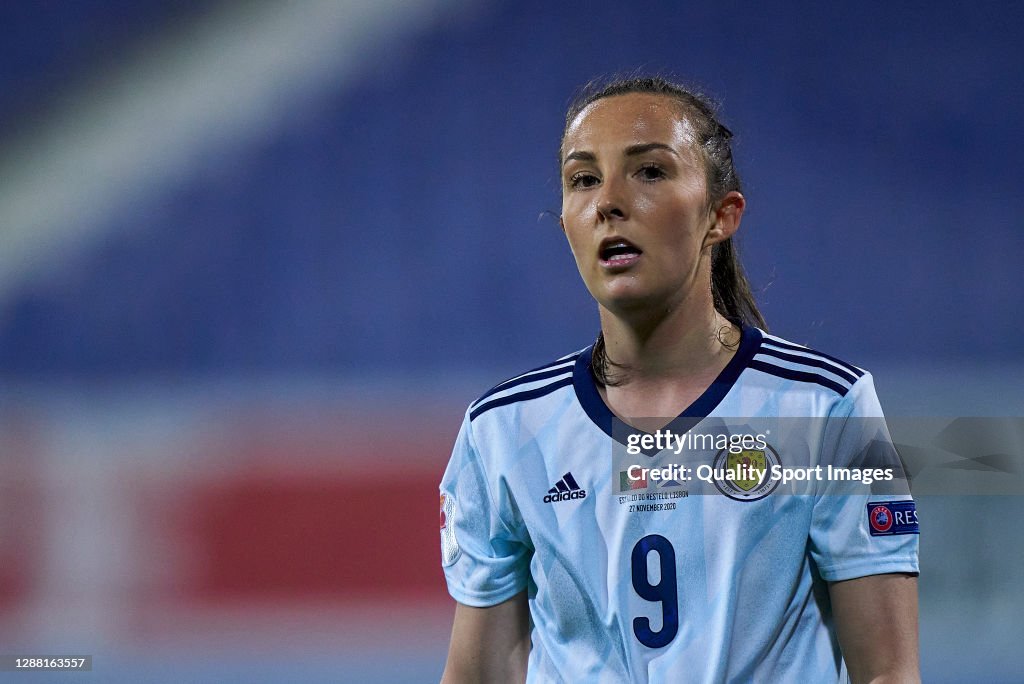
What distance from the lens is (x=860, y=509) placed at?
3.30ft

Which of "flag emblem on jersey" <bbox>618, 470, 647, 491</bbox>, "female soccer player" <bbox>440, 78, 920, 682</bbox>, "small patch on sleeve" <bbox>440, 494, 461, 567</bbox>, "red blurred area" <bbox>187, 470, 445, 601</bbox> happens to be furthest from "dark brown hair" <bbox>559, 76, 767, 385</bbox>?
"red blurred area" <bbox>187, 470, 445, 601</bbox>

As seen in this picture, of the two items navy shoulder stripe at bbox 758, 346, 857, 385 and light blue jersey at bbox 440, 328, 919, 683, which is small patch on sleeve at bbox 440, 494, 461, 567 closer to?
light blue jersey at bbox 440, 328, 919, 683

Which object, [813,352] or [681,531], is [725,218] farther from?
[681,531]

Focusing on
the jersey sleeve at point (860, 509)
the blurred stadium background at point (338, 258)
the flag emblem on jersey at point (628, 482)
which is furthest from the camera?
the blurred stadium background at point (338, 258)

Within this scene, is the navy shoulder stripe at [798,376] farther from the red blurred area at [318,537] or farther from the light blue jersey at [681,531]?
the red blurred area at [318,537]

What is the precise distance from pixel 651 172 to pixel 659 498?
0.34 meters

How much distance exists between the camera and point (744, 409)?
1.09 m

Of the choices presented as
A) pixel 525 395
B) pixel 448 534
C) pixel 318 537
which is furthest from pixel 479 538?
pixel 318 537

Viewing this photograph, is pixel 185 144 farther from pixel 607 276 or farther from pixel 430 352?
pixel 607 276

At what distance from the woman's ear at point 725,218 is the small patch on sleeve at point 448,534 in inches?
16.3

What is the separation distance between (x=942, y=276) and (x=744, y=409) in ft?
3.08

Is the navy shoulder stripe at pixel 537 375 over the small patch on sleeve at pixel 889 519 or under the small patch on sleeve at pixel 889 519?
over

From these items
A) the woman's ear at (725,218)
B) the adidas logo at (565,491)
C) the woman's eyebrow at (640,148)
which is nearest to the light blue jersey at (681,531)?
the adidas logo at (565,491)

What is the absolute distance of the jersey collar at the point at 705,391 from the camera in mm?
1106
